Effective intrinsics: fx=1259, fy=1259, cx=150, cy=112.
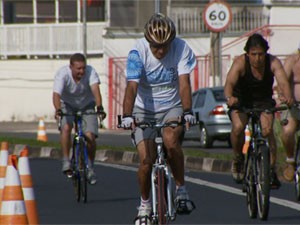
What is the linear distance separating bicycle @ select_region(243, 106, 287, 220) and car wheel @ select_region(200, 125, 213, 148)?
47.9 feet

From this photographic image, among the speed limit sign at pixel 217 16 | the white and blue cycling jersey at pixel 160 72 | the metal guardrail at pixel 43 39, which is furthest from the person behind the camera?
the metal guardrail at pixel 43 39

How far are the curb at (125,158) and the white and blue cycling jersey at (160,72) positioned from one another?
9100 mm

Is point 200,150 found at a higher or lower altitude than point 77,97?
lower

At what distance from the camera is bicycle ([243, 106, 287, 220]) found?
11852 mm

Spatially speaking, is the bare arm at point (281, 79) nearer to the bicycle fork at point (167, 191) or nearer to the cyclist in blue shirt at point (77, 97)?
the bicycle fork at point (167, 191)

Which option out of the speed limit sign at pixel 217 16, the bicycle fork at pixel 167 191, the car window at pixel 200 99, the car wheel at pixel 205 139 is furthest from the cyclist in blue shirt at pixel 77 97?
the speed limit sign at pixel 217 16

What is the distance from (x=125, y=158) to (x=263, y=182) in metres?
11.1

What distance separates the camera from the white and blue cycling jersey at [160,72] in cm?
A: 1033

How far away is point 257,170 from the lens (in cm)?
1218

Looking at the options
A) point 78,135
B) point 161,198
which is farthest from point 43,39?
point 161,198

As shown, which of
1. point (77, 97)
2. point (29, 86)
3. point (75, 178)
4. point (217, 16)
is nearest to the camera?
point (75, 178)

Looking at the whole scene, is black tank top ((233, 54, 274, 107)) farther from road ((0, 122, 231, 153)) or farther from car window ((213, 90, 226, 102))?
car window ((213, 90, 226, 102))

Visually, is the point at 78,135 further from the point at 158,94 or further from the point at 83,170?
the point at 158,94

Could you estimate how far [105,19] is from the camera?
43031 mm
